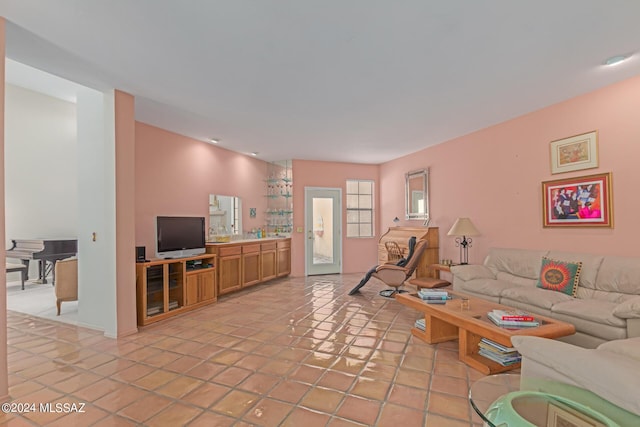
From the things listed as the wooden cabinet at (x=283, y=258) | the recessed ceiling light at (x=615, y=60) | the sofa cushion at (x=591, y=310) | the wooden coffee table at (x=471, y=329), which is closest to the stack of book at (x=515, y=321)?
the wooden coffee table at (x=471, y=329)

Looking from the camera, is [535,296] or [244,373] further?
[535,296]

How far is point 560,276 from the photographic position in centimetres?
352

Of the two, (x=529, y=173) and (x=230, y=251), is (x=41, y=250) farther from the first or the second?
(x=529, y=173)

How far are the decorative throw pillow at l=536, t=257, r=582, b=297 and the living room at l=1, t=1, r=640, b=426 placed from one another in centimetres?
40

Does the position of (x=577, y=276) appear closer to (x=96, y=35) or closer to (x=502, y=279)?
(x=502, y=279)

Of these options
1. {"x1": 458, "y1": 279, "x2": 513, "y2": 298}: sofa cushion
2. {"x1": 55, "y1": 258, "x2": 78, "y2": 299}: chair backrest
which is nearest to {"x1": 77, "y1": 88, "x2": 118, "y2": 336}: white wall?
{"x1": 55, "y1": 258, "x2": 78, "y2": 299}: chair backrest

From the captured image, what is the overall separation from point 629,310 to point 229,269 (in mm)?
5066

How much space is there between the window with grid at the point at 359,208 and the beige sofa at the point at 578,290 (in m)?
3.38

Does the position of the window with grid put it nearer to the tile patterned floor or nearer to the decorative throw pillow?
the tile patterned floor

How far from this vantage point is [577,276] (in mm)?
3420

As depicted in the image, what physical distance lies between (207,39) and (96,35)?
0.86 meters

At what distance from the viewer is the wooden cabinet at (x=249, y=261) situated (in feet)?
17.2

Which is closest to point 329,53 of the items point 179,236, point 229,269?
point 179,236

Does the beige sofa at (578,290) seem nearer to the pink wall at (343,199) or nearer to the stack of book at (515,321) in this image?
the stack of book at (515,321)
